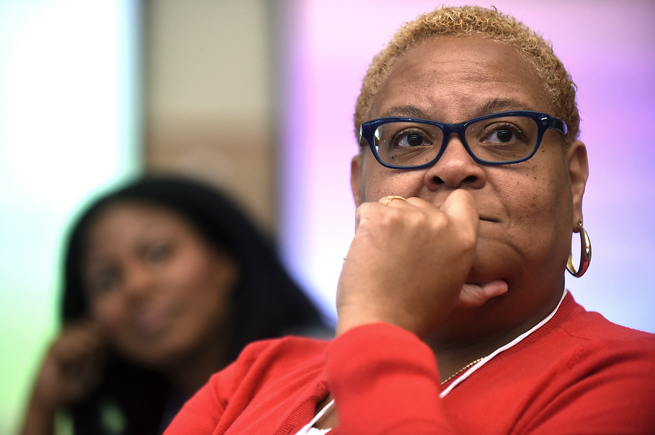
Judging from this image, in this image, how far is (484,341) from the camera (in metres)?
1.12

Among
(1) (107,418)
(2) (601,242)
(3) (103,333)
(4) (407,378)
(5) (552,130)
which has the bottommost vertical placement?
(1) (107,418)

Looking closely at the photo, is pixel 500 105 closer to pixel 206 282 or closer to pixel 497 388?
pixel 497 388

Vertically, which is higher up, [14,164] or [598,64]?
[598,64]

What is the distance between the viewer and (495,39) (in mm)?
1222

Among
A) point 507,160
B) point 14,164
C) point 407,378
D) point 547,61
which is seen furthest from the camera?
point 14,164

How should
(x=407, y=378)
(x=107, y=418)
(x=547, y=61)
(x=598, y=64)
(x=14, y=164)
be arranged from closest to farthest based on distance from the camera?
(x=407, y=378)
(x=547, y=61)
(x=107, y=418)
(x=598, y=64)
(x=14, y=164)

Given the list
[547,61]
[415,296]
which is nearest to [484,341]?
[415,296]

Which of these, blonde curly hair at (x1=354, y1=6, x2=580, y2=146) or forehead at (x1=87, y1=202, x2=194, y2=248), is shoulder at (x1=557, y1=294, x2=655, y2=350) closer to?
blonde curly hair at (x1=354, y1=6, x2=580, y2=146)

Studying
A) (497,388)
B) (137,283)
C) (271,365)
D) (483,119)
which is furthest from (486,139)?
(137,283)

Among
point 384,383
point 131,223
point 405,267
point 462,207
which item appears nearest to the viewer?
point 384,383

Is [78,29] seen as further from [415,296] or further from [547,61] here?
[415,296]

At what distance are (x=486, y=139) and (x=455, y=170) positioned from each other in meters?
0.10

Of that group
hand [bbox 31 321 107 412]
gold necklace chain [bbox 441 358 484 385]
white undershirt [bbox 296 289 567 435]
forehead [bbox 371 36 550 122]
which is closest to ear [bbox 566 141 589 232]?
forehead [bbox 371 36 550 122]

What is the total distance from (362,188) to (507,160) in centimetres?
30
